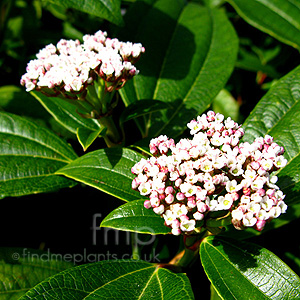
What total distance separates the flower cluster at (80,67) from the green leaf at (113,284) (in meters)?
0.78

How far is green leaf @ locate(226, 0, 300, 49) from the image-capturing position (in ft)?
8.02

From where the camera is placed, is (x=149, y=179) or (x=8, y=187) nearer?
(x=149, y=179)

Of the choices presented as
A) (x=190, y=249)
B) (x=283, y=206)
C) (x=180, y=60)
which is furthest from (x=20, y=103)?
(x=283, y=206)

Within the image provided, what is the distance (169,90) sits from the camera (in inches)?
96.6

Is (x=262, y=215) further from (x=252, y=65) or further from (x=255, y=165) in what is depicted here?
(x=252, y=65)

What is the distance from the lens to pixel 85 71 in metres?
1.72

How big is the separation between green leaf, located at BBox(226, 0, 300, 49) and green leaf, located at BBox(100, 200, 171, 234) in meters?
1.46

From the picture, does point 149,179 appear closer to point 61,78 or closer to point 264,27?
point 61,78

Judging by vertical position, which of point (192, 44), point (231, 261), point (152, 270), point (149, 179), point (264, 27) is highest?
point (264, 27)

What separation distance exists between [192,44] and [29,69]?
1.16 meters

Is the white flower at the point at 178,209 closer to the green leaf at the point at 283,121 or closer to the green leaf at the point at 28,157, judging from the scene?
the green leaf at the point at 283,121

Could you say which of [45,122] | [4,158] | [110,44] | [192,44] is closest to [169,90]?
[192,44]

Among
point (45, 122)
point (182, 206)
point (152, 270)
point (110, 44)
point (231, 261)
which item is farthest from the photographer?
point (45, 122)

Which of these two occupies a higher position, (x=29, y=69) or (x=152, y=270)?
(x=29, y=69)
